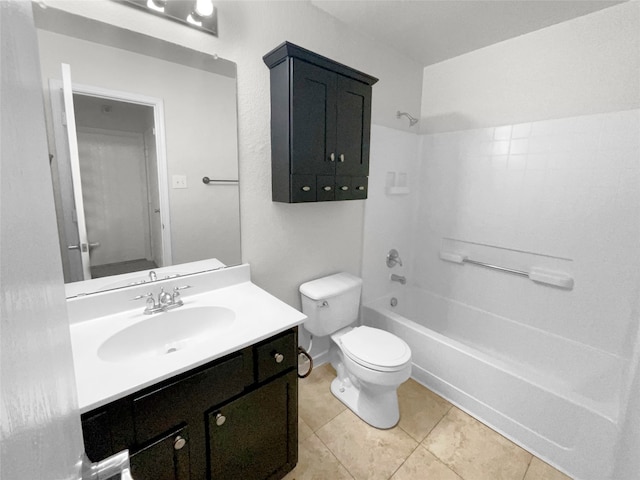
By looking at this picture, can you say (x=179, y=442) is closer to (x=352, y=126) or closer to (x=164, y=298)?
(x=164, y=298)

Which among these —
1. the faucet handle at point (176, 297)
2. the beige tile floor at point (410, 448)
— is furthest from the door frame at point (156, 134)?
the beige tile floor at point (410, 448)

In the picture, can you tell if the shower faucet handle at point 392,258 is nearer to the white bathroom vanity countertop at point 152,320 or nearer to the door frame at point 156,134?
the white bathroom vanity countertop at point 152,320

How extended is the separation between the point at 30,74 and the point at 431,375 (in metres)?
2.14

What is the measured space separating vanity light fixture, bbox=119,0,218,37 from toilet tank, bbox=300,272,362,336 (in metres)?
1.42

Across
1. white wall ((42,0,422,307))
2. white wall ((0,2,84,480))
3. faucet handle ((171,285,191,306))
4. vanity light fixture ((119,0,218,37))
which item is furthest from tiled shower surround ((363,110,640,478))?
white wall ((0,2,84,480))

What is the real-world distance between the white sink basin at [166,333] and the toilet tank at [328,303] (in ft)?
2.04

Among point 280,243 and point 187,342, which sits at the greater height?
point 280,243

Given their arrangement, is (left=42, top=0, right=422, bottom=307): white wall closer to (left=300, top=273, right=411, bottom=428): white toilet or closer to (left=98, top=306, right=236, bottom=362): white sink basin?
(left=300, top=273, right=411, bottom=428): white toilet

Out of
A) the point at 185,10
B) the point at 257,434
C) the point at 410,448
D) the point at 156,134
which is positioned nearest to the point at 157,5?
the point at 185,10

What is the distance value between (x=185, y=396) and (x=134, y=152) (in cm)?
95

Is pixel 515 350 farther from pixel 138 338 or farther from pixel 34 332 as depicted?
pixel 34 332

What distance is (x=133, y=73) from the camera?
1.13 metres

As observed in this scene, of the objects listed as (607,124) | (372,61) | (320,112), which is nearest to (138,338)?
(320,112)

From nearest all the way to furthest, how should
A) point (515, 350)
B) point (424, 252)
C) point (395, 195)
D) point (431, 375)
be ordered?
point (431, 375)
point (515, 350)
point (395, 195)
point (424, 252)
